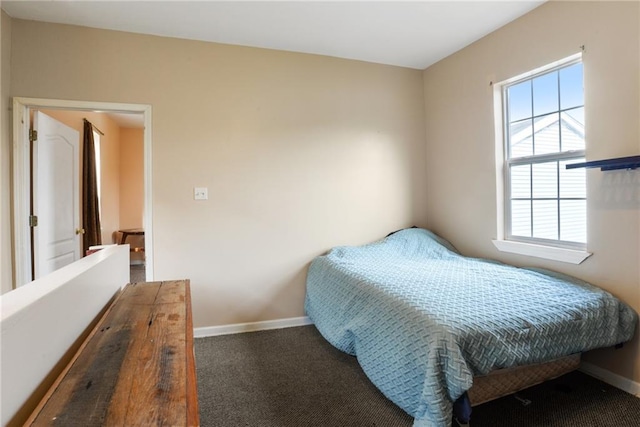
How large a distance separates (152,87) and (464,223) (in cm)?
300

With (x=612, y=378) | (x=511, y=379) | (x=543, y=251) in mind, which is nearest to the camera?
(x=511, y=379)

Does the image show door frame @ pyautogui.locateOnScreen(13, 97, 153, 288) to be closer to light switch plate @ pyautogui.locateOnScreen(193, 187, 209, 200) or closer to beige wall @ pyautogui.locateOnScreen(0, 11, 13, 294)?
beige wall @ pyautogui.locateOnScreen(0, 11, 13, 294)

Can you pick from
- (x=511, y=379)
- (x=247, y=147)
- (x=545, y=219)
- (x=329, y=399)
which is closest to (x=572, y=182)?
(x=545, y=219)

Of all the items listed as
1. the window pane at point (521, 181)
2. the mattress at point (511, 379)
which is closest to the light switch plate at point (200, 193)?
the mattress at point (511, 379)

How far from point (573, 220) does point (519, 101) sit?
1.04 metres

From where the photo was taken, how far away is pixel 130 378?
3.20 ft

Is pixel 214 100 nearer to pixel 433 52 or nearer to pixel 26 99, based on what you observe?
pixel 26 99

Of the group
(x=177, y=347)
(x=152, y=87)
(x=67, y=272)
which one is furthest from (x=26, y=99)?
(x=177, y=347)

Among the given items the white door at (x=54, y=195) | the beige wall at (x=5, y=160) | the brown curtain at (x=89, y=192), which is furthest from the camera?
the brown curtain at (x=89, y=192)

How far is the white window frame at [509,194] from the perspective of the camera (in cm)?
227

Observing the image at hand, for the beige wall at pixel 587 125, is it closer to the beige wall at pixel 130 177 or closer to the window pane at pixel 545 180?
the window pane at pixel 545 180

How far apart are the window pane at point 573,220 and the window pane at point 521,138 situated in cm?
51

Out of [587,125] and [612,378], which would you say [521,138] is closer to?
[587,125]

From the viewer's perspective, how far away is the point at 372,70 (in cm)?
339
